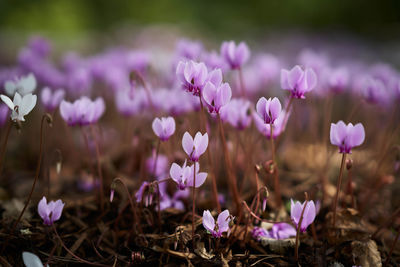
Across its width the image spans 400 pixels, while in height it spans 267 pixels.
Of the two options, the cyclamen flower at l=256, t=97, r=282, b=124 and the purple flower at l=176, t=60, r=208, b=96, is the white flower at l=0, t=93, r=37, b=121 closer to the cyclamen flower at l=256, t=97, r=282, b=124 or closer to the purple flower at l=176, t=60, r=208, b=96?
the purple flower at l=176, t=60, r=208, b=96

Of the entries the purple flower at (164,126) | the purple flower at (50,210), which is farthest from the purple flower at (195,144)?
the purple flower at (50,210)

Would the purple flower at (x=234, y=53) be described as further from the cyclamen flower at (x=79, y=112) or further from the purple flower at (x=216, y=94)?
the cyclamen flower at (x=79, y=112)

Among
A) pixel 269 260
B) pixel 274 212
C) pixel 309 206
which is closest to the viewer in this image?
pixel 309 206

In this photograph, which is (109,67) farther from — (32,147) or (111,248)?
(111,248)

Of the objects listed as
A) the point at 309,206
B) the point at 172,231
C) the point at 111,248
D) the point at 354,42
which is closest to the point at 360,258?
the point at 309,206

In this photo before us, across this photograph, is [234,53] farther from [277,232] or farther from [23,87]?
[23,87]

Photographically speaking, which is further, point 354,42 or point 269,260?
point 354,42

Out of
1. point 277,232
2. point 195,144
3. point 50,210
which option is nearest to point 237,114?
point 195,144

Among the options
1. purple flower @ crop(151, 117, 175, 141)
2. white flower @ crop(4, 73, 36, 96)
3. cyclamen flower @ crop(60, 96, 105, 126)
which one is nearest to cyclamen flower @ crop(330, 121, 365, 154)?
purple flower @ crop(151, 117, 175, 141)
